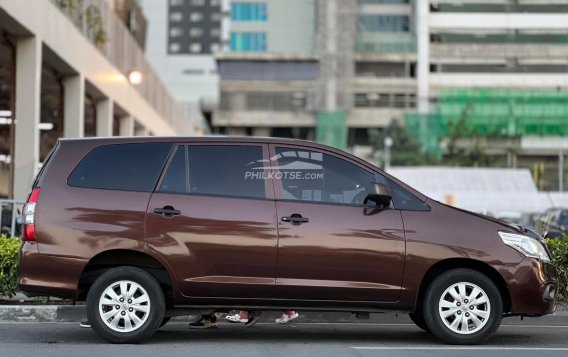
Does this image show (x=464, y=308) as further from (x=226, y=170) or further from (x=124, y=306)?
(x=124, y=306)

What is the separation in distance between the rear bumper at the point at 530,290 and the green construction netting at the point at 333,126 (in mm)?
91288

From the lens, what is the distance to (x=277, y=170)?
8898mm

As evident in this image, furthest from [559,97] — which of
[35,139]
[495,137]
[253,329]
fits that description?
[253,329]

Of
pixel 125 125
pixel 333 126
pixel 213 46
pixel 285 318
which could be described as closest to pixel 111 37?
pixel 125 125

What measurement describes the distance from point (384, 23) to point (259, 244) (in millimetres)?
99768

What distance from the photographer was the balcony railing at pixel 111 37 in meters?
23.6

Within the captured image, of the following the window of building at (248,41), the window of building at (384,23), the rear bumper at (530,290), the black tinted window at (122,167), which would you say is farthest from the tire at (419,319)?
the window of building at (248,41)

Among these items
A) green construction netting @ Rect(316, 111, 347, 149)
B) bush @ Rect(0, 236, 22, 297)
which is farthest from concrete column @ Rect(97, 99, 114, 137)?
green construction netting @ Rect(316, 111, 347, 149)

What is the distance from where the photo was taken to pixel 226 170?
8883mm

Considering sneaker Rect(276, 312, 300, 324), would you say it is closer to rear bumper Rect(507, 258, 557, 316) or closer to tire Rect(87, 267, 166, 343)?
tire Rect(87, 267, 166, 343)

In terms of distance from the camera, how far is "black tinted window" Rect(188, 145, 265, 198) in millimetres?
8797

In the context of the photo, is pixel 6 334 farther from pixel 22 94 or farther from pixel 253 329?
pixel 22 94

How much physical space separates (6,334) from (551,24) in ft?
316

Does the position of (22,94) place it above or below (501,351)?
above
